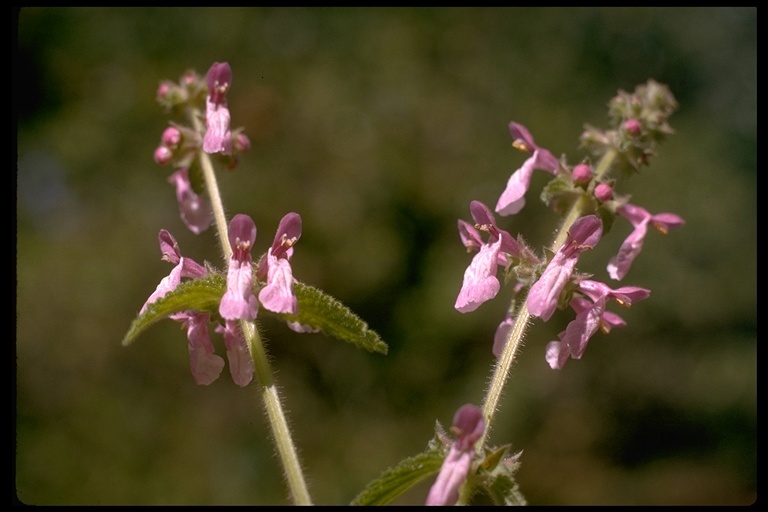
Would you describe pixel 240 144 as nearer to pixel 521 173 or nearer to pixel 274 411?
pixel 521 173

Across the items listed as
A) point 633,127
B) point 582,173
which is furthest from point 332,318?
point 633,127

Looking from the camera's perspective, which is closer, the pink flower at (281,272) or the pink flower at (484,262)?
the pink flower at (281,272)

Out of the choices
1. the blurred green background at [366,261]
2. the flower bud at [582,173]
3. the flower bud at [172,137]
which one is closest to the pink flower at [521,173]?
the flower bud at [582,173]

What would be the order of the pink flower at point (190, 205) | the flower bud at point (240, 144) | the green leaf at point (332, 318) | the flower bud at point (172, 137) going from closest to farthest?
1. the green leaf at point (332, 318)
2. the flower bud at point (172, 137)
3. the flower bud at point (240, 144)
4. the pink flower at point (190, 205)

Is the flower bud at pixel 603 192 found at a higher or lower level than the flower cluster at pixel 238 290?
higher

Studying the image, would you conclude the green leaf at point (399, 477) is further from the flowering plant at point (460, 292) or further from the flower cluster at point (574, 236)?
the flower cluster at point (574, 236)

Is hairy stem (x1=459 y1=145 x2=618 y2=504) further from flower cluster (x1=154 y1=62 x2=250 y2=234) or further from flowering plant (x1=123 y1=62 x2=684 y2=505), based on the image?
flower cluster (x1=154 y1=62 x2=250 y2=234)

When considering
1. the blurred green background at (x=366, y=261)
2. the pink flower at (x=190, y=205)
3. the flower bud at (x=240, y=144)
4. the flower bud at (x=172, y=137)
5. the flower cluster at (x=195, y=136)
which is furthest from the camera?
the blurred green background at (x=366, y=261)
